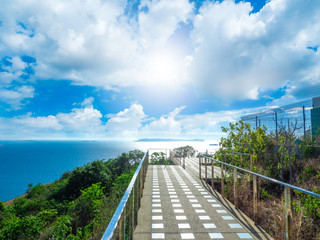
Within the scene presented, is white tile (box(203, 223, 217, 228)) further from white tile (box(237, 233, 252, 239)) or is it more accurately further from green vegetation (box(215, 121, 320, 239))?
green vegetation (box(215, 121, 320, 239))

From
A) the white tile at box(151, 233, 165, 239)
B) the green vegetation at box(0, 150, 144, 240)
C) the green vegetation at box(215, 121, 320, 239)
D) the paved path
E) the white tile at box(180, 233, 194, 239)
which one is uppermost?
the green vegetation at box(215, 121, 320, 239)

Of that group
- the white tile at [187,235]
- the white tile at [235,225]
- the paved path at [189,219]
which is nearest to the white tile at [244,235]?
the paved path at [189,219]

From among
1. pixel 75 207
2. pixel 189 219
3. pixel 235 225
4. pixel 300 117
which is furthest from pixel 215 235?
pixel 300 117

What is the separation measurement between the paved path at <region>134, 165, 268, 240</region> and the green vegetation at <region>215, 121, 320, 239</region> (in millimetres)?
481

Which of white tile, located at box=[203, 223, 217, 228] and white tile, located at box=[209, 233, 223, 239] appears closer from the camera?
white tile, located at box=[209, 233, 223, 239]

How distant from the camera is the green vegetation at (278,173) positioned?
3514 mm

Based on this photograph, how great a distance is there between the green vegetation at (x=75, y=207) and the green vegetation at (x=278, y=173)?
4.37 meters

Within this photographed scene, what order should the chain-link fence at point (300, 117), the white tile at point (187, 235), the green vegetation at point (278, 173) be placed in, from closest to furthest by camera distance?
the white tile at point (187, 235)
the green vegetation at point (278, 173)
the chain-link fence at point (300, 117)

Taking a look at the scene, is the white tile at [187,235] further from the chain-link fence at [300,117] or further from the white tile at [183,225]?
the chain-link fence at [300,117]

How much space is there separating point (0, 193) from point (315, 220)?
8206cm

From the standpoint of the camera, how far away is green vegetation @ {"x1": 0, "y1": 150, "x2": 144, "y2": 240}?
7912 millimetres

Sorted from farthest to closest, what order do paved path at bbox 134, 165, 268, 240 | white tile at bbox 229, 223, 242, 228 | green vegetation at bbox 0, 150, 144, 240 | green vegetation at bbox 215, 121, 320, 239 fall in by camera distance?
green vegetation at bbox 0, 150, 144, 240 < white tile at bbox 229, 223, 242, 228 < green vegetation at bbox 215, 121, 320, 239 < paved path at bbox 134, 165, 268, 240

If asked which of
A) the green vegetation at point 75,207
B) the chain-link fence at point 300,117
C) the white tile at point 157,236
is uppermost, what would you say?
the chain-link fence at point 300,117

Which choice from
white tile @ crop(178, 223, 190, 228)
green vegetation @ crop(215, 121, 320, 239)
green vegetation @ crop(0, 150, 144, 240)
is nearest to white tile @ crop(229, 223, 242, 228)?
green vegetation @ crop(215, 121, 320, 239)
